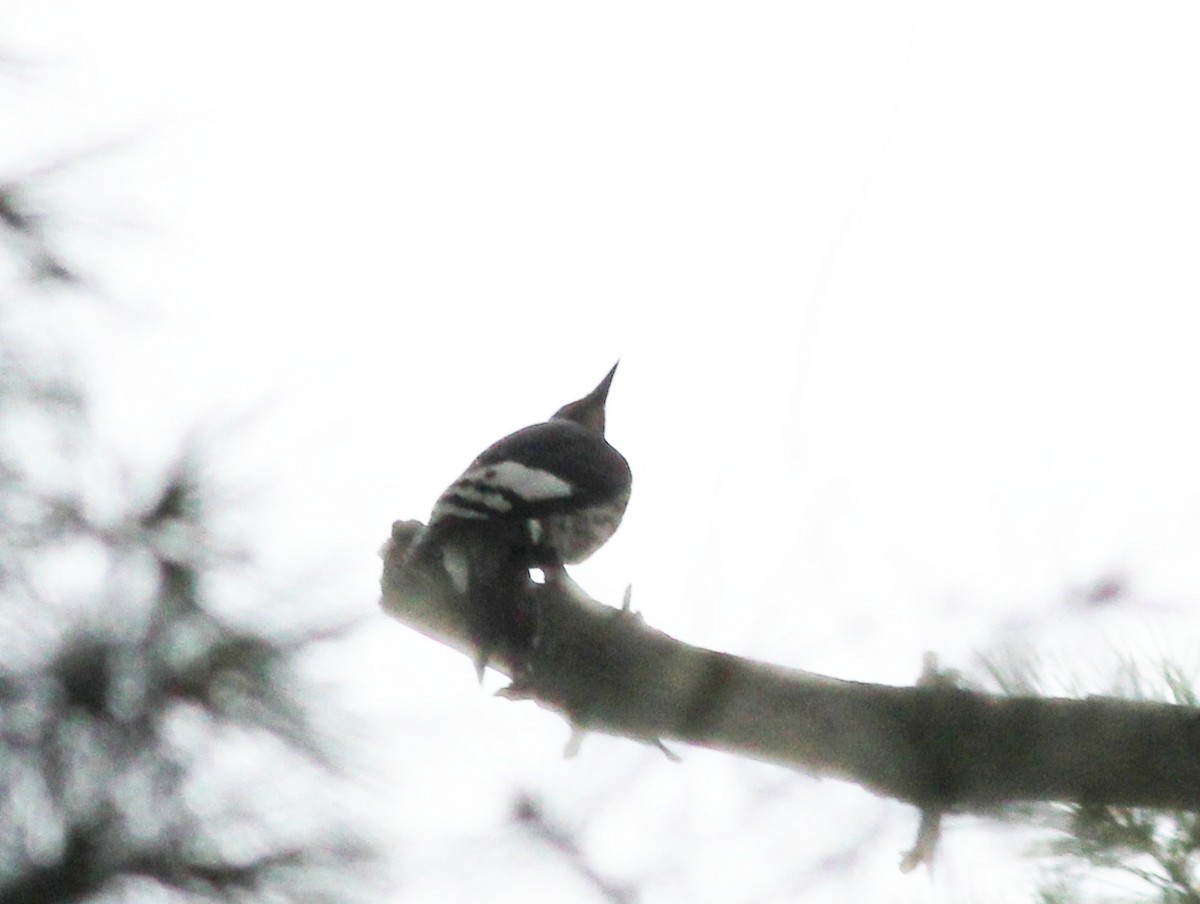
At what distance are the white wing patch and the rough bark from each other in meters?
0.97

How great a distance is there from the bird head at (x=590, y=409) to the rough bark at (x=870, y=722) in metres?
3.40

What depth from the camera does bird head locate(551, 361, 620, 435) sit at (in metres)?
6.51

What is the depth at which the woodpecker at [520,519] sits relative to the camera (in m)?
3.16

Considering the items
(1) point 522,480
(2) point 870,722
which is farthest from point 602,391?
(2) point 870,722

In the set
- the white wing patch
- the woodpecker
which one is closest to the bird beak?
the woodpecker

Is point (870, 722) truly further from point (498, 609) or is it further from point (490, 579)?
point (490, 579)

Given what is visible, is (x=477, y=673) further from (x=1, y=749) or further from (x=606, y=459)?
(x=606, y=459)

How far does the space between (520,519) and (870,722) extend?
165 cm

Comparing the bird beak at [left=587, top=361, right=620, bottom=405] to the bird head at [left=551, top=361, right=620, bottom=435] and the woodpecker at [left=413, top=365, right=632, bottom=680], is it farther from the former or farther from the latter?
the woodpecker at [left=413, top=365, right=632, bottom=680]

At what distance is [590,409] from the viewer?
21.4 feet

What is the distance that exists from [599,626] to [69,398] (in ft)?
3.78

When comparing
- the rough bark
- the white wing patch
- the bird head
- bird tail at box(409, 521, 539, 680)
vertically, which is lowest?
the bird head

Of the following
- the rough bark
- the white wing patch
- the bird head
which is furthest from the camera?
the bird head


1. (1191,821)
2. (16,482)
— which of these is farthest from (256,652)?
(1191,821)
